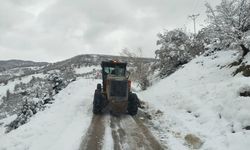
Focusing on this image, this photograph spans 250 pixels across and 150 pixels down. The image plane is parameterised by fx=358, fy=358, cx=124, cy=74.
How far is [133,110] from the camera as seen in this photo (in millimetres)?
19016

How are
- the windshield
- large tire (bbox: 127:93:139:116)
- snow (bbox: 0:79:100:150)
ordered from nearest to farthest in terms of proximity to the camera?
snow (bbox: 0:79:100:150) < large tire (bbox: 127:93:139:116) < the windshield

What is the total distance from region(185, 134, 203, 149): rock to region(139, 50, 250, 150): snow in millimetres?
183

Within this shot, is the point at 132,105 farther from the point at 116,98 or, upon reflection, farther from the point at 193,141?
the point at 193,141

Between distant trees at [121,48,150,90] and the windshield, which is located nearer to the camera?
the windshield

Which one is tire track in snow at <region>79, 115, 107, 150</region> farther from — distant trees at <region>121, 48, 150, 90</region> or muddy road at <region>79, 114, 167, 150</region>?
distant trees at <region>121, 48, 150, 90</region>

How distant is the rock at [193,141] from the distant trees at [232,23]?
24.9 ft

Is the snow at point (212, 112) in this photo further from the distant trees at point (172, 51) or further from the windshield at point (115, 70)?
the distant trees at point (172, 51)

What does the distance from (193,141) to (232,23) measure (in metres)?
9.33

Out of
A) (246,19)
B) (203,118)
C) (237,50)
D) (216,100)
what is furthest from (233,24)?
(203,118)

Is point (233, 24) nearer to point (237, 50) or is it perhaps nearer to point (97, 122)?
point (237, 50)

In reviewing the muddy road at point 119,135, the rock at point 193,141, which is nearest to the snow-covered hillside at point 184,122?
the rock at point 193,141

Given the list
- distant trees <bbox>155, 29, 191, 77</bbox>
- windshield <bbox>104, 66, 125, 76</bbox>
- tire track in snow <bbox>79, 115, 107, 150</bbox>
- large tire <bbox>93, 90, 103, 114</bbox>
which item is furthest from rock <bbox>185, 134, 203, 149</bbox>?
distant trees <bbox>155, 29, 191, 77</bbox>

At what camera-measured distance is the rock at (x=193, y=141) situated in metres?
11.9

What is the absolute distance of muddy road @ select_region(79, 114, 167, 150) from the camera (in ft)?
39.8
